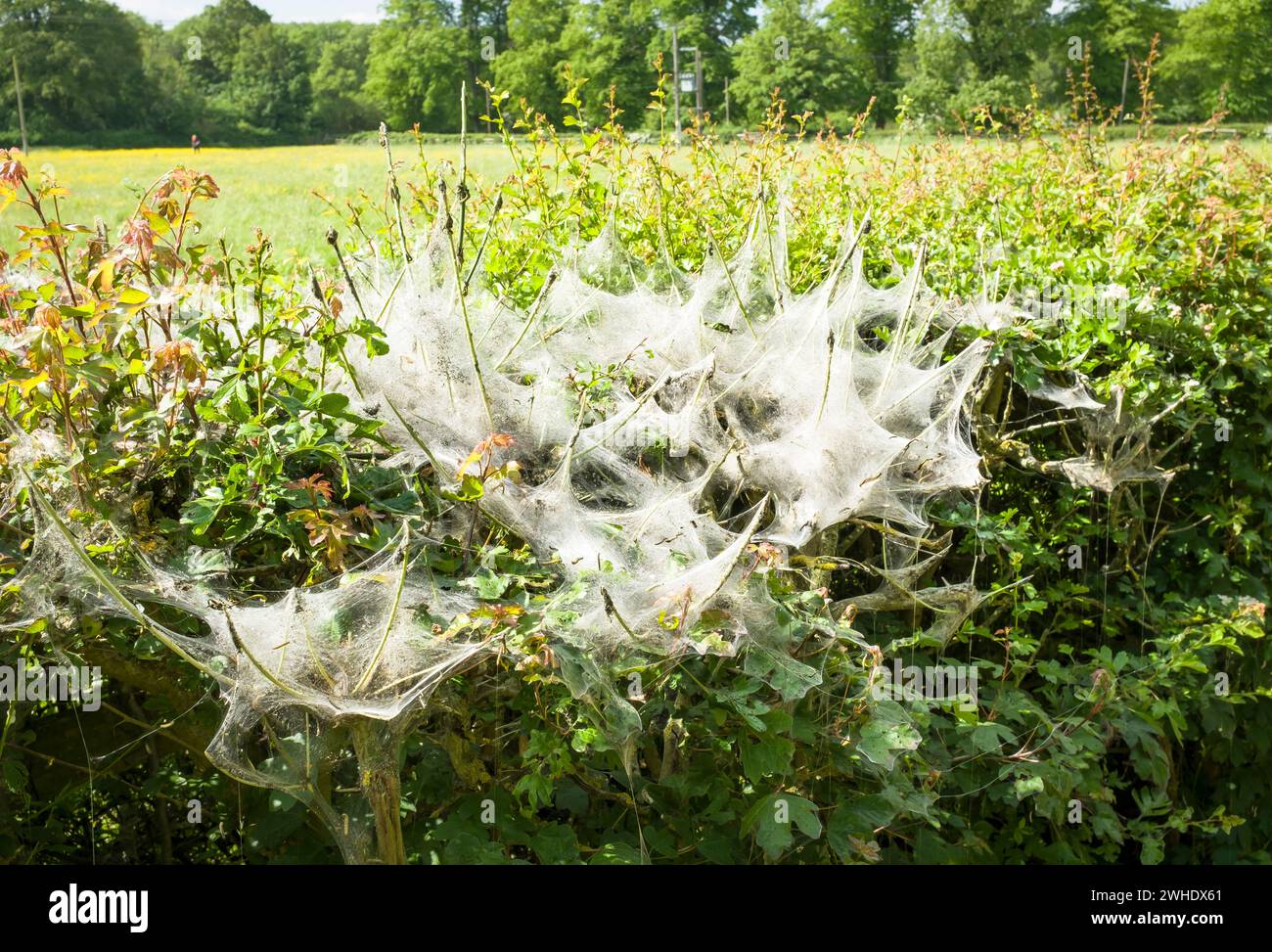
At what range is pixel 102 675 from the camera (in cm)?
216

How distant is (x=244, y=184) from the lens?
33.2 ft

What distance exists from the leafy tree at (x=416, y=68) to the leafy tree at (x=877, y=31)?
3109cm

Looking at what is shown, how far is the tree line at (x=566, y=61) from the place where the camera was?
11803 mm

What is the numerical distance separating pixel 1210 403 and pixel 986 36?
60010mm

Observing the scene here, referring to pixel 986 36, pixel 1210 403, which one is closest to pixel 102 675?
pixel 1210 403

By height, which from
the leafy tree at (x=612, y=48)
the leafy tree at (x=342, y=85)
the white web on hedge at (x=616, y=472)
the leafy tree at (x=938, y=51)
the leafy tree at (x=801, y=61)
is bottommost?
the white web on hedge at (x=616, y=472)

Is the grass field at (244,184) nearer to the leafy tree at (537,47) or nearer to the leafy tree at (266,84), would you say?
the leafy tree at (266,84)

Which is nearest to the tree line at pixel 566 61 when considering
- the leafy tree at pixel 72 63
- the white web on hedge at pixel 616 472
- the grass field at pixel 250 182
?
the leafy tree at pixel 72 63

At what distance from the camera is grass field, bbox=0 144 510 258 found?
25.9ft

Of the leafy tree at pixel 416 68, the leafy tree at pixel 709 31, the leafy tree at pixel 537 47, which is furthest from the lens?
the leafy tree at pixel 709 31

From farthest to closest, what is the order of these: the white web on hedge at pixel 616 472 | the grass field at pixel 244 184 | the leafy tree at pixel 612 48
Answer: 1. the leafy tree at pixel 612 48
2. the grass field at pixel 244 184
3. the white web on hedge at pixel 616 472

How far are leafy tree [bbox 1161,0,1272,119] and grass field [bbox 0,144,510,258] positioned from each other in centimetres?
4616

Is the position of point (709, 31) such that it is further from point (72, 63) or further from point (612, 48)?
point (72, 63)

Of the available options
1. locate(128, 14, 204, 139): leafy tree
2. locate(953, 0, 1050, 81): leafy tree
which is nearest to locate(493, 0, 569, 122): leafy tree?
locate(128, 14, 204, 139): leafy tree
